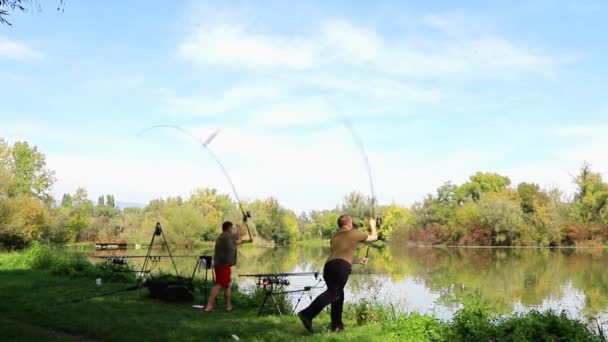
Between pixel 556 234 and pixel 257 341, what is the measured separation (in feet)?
173

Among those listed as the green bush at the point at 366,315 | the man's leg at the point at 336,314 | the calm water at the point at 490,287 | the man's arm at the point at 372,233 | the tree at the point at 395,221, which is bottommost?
the calm water at the point at 490,287

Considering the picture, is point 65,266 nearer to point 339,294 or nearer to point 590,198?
point 339,294

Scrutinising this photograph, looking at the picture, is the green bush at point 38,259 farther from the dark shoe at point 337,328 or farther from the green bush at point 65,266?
the dark shoe at point 337,328

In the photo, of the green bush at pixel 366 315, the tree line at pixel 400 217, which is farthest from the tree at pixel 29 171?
the green bush at pixel 366 315

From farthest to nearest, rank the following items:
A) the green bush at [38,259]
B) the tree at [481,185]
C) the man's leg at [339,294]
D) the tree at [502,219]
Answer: the tree at [481,185] < the tree at [502,219] < the green bush at [38,259] < the man's leg at [339,294]

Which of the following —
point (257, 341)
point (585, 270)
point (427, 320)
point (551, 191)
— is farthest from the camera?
point (551, 191)

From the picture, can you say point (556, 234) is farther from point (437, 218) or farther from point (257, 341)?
point (257, 341)

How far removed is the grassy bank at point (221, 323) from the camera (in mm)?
6276

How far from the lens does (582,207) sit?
187ft

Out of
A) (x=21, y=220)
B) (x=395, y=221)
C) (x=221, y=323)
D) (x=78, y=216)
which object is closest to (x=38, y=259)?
(x=221, y=323)

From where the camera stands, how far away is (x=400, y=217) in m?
66.9

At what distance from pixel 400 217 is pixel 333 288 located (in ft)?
200

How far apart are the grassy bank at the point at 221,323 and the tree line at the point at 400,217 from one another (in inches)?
1198

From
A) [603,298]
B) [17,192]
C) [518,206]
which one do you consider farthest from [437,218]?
[603,298]
